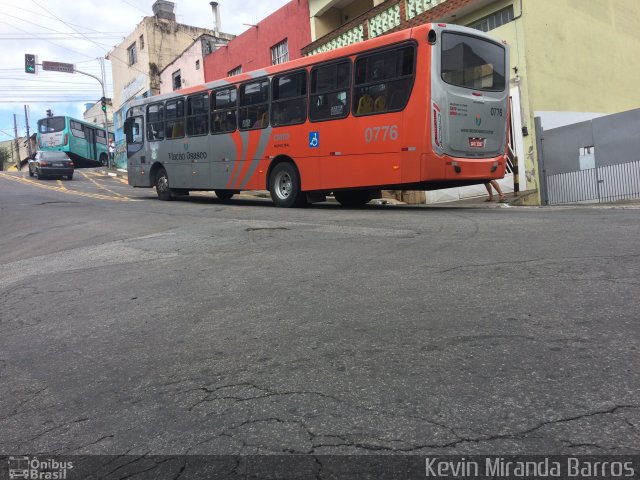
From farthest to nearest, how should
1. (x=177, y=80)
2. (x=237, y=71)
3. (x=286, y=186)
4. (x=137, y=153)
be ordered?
(x=177, y=80)
(x=237, y=71)
(x=137, y=153)
(x=286, y=186)

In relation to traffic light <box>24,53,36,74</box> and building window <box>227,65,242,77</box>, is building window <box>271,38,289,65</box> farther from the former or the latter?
traffic light <box>24,53,36,74</box>

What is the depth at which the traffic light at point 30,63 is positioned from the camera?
28391 mm

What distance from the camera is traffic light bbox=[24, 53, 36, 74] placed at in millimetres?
28391

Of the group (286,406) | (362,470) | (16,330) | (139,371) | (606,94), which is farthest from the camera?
(606,94)

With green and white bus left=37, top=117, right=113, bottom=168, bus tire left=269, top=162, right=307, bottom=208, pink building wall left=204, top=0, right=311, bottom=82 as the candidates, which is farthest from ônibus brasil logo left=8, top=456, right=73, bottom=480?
green and white bus left=37, top=117, right=113, bottom=168

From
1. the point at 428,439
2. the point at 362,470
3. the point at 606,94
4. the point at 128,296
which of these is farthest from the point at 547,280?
the point at 606,94

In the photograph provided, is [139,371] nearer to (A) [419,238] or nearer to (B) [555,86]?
(A) [419,238]

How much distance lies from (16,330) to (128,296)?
1068 mm

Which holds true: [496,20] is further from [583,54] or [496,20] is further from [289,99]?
[289,99]

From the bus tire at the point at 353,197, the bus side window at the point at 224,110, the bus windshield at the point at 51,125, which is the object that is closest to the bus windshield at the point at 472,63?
the bus tire at the point at 353,197

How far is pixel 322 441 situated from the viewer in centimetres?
242

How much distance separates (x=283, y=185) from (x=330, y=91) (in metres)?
2.74

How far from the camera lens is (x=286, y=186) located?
1303 cm

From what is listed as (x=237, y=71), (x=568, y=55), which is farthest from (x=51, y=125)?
(x=568, y=55)
